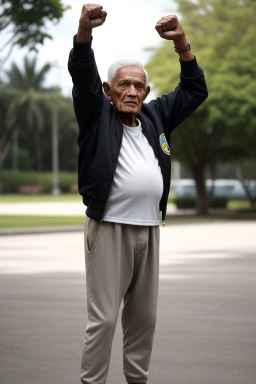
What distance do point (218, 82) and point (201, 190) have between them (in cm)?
614

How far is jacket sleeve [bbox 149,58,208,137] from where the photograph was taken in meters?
4.30

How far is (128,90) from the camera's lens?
4039mm

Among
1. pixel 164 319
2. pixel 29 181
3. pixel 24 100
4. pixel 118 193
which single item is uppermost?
pixel 24 100

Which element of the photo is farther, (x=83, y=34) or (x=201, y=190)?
(x=201, y=190)

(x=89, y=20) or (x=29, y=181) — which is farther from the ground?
(x=29, y=181)

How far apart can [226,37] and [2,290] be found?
23.4 m

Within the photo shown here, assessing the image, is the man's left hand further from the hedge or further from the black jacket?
the hedge

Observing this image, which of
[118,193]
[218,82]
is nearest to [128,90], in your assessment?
[118,193]

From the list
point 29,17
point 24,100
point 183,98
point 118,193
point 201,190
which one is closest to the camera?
point 118,193

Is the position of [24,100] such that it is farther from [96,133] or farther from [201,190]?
[96,133]

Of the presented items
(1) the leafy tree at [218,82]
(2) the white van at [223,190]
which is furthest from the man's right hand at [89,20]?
(2) the white van at [223,190]

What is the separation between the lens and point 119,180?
3988mm

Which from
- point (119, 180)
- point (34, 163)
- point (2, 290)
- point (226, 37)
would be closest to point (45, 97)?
point (34, 163)

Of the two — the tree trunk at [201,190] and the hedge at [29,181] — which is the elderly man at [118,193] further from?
the hedge at [29,181]
